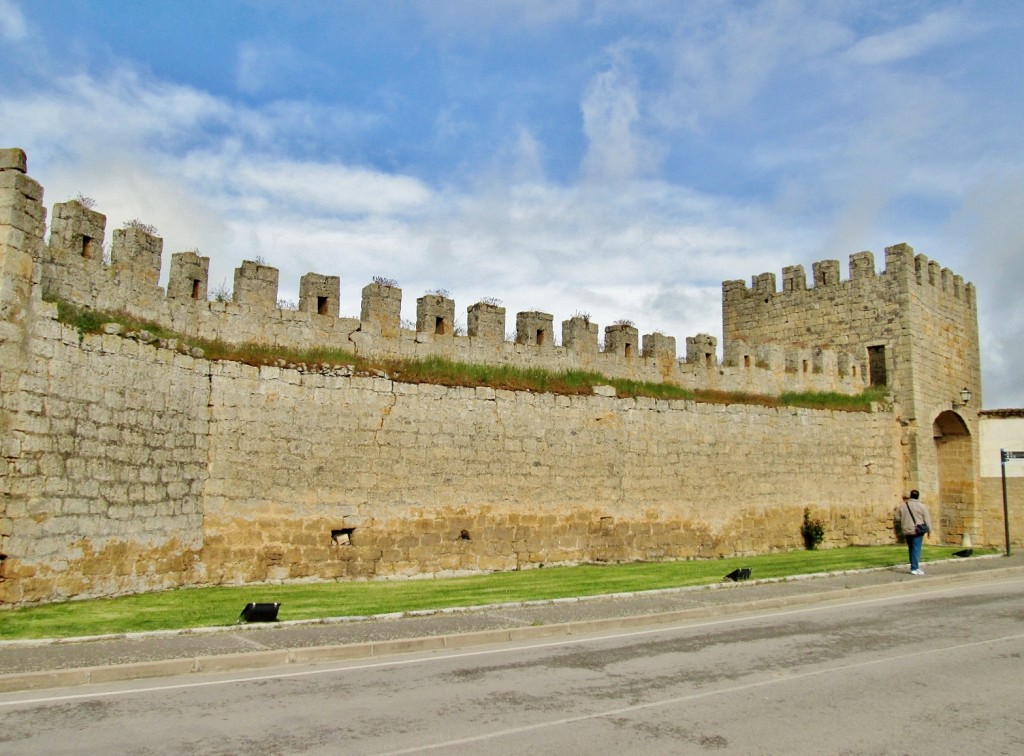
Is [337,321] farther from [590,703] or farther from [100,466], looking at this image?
[590,703]

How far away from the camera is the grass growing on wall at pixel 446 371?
39.8 ft

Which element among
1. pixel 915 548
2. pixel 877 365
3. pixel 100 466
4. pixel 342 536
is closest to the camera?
pixel 100 466

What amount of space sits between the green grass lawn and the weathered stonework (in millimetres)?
667

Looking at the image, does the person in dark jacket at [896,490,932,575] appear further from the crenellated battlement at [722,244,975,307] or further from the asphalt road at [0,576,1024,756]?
the crenellated battlement at [722,244,975,307]

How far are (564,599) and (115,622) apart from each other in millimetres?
5667

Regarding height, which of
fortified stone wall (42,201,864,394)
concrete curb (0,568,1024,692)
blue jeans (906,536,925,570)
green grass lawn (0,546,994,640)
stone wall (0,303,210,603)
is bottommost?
concrete curb (0,568,1024,692)

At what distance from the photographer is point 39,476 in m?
10.3

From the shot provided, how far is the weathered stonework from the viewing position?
10.7 metres

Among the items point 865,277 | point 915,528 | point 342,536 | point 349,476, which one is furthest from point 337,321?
point 865,277

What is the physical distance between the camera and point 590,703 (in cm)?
655

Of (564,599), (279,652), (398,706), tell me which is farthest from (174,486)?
(398,706)

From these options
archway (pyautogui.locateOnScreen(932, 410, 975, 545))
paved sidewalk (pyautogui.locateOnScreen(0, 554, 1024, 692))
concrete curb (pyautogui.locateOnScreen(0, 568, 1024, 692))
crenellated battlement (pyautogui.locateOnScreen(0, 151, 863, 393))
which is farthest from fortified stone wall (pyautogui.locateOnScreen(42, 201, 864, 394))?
archway (pyautogui.locateOnScreen(932, 410, 975, 545))

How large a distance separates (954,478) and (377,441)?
60.6 ft

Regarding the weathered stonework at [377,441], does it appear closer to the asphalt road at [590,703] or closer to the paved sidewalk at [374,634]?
the paved sidewalk at [374,634]
